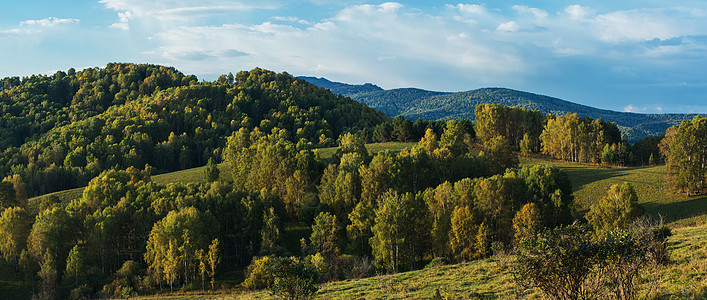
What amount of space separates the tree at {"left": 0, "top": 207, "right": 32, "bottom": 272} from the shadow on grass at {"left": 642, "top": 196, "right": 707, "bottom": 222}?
4030 inches

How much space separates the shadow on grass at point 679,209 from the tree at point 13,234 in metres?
102

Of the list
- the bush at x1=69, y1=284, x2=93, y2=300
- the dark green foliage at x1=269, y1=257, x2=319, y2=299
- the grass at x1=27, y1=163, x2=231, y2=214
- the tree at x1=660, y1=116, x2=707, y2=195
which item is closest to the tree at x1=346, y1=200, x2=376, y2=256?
the bush at x1=69, y1=284, x2=93, y2=300

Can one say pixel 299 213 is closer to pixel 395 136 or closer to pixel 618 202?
pixel 618 202

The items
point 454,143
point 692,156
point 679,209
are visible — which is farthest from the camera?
point 454,143

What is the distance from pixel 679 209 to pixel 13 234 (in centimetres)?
10823

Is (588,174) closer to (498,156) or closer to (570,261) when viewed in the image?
(498,156)

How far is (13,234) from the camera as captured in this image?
6938 cm

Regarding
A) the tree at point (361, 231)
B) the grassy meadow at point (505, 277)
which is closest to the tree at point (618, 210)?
the grassy meadow at point (505, 277)

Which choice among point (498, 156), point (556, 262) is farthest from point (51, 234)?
point (498, 156)

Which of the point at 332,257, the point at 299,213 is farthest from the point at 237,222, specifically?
the point at 332,257

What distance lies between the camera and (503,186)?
6675cm

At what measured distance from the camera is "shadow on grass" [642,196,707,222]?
6600 centimetres

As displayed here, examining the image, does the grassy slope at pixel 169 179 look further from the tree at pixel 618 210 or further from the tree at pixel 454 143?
the tree at pixel 618 210

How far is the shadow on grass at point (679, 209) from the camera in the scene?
66.0 meters
